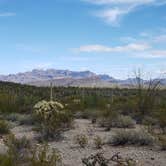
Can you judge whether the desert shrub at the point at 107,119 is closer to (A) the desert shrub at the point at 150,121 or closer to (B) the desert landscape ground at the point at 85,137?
(B) the desert landscape ground at the point at 85,137

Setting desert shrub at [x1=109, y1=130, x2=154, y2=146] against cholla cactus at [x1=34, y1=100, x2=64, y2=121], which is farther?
cholla cactus at [x1=34, y1=100, x2=64, y2=121]

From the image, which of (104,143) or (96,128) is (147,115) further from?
(104,143)

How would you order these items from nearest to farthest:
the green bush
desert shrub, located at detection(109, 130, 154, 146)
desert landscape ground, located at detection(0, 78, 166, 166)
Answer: desert landscape ground, located at detection(0, 78, 166, 166)
the green bush
desert shrub, located at detection(109, 130, 154, 146)

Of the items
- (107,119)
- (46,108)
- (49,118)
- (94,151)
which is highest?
(46,108)

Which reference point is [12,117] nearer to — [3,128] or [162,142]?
[3,128]

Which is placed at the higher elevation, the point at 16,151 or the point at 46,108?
the point at 46,108

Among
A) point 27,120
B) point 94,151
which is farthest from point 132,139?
point 27,120

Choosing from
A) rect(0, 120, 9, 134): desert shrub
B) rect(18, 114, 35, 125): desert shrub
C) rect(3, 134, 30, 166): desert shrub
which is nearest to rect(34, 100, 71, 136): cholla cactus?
rect(0, 120, 9, 134): desert shrub

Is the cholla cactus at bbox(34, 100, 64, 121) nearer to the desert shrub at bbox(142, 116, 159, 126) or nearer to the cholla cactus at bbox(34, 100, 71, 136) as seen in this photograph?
the cholla cactus at bbox(34, 100, 71, 136)

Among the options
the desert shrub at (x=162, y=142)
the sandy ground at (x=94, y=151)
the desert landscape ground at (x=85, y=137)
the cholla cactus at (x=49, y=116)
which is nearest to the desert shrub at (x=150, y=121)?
the desert landscape ground at (x=85, y=137)

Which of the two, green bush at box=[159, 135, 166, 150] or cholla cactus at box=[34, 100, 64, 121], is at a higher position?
cholla cactus at box=[34, 100, 64, 121]

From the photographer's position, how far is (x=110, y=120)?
19156 mm

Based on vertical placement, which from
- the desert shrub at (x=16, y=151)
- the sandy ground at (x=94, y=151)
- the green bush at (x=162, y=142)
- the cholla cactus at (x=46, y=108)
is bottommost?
the sandy ground at (x=94, y=151)

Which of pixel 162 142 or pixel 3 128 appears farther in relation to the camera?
pixel 3 128
